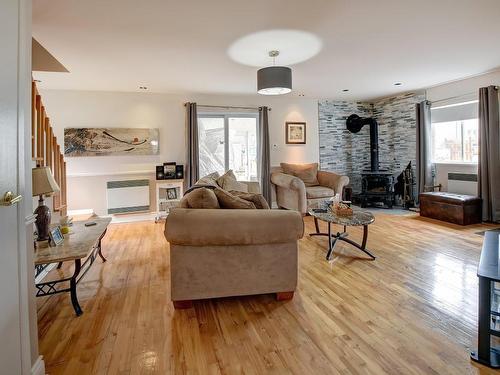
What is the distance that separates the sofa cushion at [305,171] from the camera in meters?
5.86

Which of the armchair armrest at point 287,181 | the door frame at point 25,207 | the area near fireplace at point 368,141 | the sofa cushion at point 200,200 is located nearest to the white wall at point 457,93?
the area near fireplace at point 368,141

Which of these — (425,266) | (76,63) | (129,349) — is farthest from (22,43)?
(425,266)

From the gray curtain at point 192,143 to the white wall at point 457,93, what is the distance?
4.60 metres

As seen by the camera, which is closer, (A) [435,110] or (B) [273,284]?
(B) [273,284]

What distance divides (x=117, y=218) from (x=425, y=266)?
485 cm

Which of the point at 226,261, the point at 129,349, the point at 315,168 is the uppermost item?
the point at 315,168

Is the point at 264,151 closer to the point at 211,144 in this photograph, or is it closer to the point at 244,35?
the point at 211,144

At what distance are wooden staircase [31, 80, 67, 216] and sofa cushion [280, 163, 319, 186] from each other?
12.9 feet

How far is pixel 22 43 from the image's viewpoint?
48.6 inches

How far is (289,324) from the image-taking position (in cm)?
195

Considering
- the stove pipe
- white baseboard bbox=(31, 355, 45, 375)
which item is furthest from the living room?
the stove pipe

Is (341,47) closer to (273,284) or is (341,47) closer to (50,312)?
(273,284)

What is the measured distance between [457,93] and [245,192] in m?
4.51

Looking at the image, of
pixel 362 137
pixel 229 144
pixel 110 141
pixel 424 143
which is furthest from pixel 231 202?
pixel 362 137
